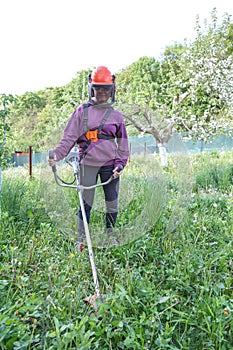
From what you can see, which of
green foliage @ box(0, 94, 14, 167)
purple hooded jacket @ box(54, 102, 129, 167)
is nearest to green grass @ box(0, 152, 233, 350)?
purple hooded jacket @ box(54, 102, 129, 167)

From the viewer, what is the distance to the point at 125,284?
2.64m

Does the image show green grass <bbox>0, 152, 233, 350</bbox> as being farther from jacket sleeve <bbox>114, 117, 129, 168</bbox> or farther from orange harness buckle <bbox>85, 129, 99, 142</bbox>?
orange harness buckle <bbox>85, 129, 99, 142</bbox>

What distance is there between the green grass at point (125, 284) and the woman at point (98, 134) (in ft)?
0.72

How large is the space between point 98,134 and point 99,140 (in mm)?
43

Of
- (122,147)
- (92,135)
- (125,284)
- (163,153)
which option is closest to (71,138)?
(92,135)

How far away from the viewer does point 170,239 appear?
11.5 ft

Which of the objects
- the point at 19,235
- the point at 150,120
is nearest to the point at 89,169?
the point at 150,120

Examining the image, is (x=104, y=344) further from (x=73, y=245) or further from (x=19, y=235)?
(x=19, y=235)

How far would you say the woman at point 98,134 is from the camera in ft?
8.59

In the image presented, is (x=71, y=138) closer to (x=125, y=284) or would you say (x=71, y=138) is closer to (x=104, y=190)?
(x=104, y=190)

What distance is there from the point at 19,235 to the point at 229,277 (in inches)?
70.4

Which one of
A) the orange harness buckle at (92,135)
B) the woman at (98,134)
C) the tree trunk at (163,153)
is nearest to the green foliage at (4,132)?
the woman at (98,134)

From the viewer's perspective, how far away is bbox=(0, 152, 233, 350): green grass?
207 cm

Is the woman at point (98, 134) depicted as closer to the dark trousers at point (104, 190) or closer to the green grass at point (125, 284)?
the dark trousers at point (104, 190)
